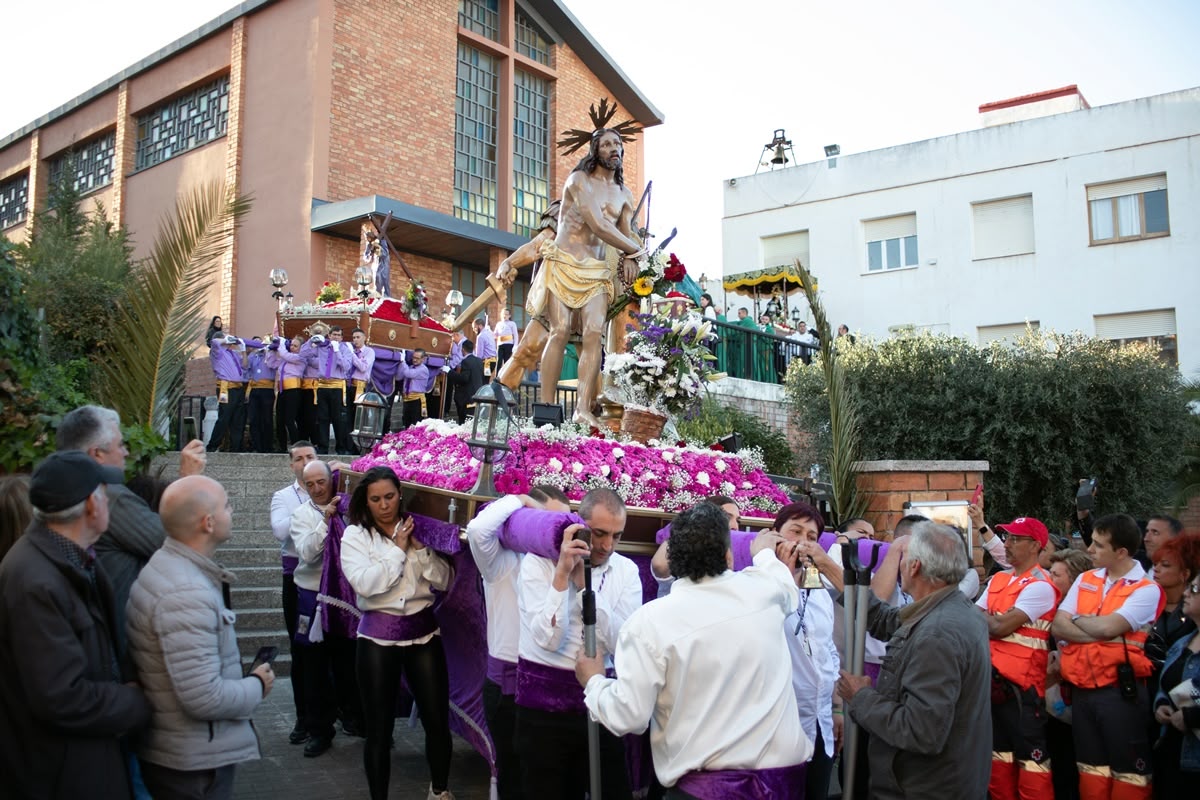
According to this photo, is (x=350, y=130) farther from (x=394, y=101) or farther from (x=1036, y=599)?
(x=1036, y=599)

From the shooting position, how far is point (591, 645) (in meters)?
3.58

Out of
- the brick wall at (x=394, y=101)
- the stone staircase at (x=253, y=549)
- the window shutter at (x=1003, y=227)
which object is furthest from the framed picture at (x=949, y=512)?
the window shutter at (x=1003, y=227)

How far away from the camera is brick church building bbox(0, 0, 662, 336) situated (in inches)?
821

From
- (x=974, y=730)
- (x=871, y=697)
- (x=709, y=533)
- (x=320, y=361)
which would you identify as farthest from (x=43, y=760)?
(x=320, y=361)

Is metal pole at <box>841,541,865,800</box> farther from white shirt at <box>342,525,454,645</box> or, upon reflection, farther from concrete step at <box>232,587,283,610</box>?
concrete step at <box>232,587,283,610</box>

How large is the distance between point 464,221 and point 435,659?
690 inches

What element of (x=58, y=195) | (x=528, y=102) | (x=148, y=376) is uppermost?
(x=528, y=102)

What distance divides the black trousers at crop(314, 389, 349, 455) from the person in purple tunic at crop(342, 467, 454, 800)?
839 centimetres

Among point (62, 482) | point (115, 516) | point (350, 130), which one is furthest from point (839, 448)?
point (350, 130)

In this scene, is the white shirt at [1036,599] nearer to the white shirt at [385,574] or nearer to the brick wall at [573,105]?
the white shirt at [385,574]

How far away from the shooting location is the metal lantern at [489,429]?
552 cm

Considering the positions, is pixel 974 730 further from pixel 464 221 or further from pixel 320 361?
pixel 464 221

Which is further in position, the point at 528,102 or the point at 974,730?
the point at 528,102

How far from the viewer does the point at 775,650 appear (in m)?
3.18
